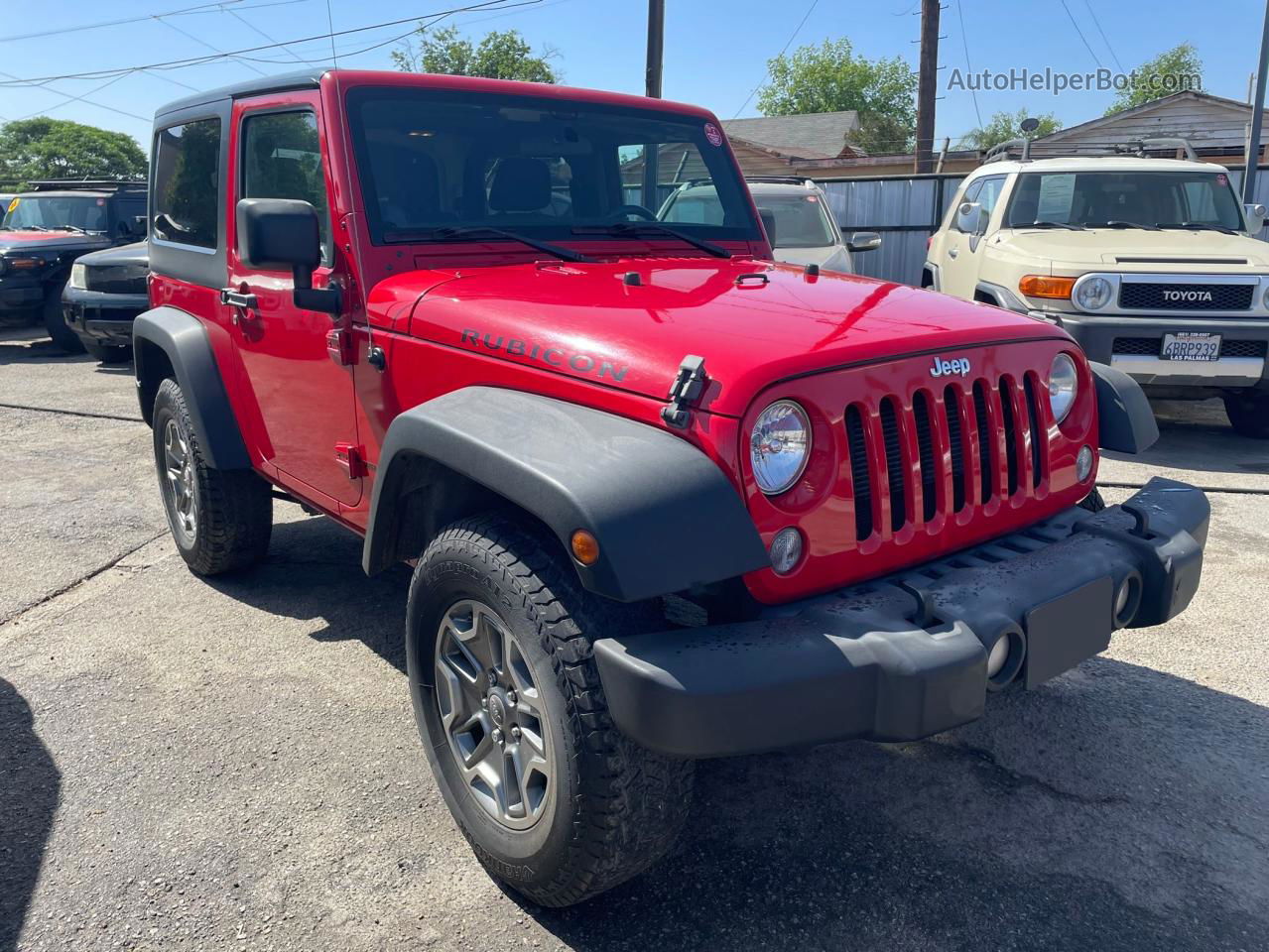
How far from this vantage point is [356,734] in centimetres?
323

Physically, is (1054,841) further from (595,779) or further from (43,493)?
(43,493)

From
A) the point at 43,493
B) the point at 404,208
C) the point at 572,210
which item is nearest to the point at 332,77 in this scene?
the point at 404,208

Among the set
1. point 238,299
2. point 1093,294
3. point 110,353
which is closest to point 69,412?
point 110,353

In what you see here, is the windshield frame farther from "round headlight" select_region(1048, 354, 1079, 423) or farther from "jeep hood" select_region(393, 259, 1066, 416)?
"round headlight" select_region(1048, 354, 1079, 423)

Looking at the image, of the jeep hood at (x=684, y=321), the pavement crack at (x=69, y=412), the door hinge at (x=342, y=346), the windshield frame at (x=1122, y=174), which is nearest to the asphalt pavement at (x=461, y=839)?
the door hinge at (x=342, y=346)

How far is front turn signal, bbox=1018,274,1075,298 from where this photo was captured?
6.73m

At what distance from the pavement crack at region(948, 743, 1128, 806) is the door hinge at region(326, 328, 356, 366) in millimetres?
2143

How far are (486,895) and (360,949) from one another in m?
0.32

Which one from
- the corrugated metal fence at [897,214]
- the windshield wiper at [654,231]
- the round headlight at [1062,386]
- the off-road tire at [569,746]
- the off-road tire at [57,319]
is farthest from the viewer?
the corrugated metal fence at [897,214]

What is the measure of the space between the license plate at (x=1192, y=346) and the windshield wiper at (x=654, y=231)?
4.11 m

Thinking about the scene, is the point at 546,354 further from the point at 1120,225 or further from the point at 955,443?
the point at 1120,225

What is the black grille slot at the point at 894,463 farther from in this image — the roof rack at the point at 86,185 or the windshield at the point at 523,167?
the roof rack at the point at 86,185

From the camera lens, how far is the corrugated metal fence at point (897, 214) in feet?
48.0

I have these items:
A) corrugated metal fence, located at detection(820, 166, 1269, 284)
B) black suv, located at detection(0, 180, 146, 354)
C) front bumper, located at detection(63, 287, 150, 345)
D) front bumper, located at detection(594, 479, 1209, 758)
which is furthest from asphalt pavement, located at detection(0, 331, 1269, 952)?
corrugated metal fence, located at detection(820, 166, 1269, 284)
